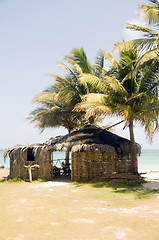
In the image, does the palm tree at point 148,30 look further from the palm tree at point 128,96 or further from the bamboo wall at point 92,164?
the bamboo wall at point 92,164

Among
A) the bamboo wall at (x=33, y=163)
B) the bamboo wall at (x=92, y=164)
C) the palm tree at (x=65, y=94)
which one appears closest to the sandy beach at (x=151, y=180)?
the bamboo wall at (x=92, y=164)

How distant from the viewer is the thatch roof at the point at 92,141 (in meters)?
11.4

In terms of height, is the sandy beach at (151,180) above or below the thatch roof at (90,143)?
below

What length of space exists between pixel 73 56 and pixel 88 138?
592 centimetres

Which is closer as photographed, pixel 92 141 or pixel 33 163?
pixel 92 141

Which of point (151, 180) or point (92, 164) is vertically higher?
point (92, 164)

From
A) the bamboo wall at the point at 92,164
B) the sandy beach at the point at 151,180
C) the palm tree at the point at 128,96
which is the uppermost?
the palm tree at the point at 128,96

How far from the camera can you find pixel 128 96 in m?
11.3

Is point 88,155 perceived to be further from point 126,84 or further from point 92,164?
point 126,84

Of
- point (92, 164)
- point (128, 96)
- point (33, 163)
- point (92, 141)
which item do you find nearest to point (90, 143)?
point (92, 141)

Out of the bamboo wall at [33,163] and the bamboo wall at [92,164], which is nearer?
the bamboo wall at [92,164]

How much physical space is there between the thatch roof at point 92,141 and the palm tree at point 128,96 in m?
0.96

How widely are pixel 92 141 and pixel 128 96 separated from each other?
286 centimetres

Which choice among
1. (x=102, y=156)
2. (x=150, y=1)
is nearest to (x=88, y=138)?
(x=102, y=156)
